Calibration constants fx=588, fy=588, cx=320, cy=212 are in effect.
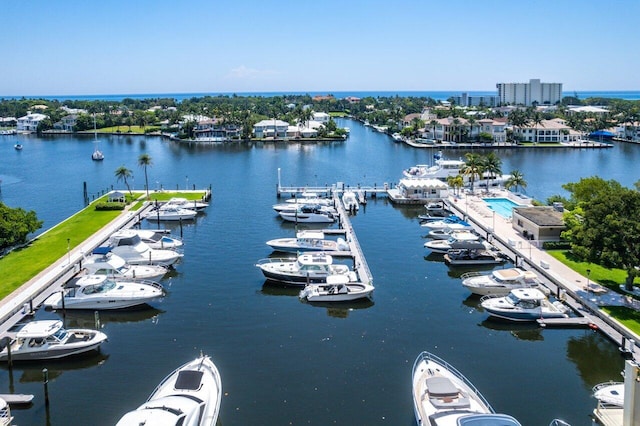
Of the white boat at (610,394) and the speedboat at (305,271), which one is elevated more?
the speedboat at (305,271)

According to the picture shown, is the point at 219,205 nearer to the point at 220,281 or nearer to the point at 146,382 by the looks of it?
the point at 220,281

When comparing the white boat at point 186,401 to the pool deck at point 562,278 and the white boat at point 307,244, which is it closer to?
the pool deck at point 562,278

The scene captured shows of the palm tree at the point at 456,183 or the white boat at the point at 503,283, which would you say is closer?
the white boat at the point at 503,283

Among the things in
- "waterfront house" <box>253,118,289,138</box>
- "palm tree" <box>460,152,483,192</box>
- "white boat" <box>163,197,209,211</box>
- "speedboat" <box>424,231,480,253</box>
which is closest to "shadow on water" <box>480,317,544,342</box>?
"speedboat" <box>424,231,480,253</box>

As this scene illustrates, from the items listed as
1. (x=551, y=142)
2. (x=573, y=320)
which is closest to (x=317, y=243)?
(x=573, y=320)

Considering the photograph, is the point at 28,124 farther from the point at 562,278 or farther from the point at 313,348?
the point at 562,278

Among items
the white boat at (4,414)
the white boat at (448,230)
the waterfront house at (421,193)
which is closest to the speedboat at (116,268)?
the white boat at (4,414)
